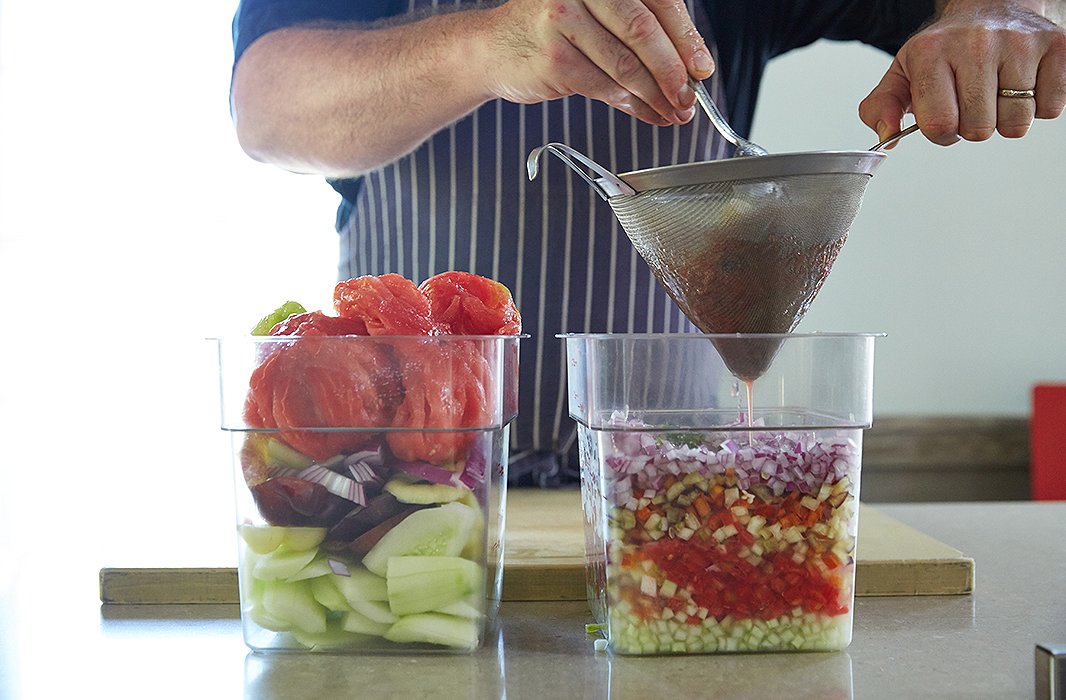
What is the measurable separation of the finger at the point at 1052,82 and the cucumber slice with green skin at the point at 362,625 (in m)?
0.63

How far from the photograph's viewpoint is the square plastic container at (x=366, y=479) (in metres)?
0.60

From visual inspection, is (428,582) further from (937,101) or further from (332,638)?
(937,101)

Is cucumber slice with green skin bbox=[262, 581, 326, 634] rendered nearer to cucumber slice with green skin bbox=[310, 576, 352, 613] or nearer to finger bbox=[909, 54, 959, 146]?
cucumber slice with green skin bbox=[310, 576, 352, 613]

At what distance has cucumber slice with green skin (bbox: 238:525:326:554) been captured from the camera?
61 cm

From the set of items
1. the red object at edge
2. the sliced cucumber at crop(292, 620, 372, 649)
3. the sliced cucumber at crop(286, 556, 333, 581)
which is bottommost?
the red object at edge

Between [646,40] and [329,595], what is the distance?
430 mm

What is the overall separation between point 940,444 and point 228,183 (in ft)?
5.91

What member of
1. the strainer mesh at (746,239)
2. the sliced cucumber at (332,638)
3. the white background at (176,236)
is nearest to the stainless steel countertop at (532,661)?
the sliced cucumber at (332,638)

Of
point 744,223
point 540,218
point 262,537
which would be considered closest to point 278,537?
point 262,537

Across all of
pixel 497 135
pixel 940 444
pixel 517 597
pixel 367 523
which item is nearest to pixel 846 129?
pixel 940 444

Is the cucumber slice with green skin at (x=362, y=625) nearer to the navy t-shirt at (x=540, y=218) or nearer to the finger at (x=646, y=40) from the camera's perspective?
the finger at (x=646, y=40)

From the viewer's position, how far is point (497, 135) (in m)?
1.34

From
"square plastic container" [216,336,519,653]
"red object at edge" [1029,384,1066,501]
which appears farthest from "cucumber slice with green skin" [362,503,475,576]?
"red object at edge" [1029,384,1066,501]

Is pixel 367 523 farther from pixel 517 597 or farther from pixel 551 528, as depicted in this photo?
pixel 551 528
